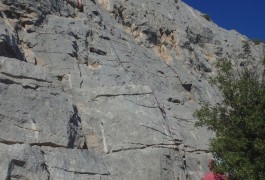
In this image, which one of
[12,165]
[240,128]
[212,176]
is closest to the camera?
[12,165]

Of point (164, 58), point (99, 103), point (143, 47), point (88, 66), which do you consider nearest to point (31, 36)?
point (88, 66)

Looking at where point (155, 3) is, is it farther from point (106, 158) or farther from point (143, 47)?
point (106, 158)

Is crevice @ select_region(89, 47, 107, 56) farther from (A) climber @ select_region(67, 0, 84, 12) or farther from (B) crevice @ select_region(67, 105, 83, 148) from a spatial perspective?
(B) crevice @ select_region(67, 105, 83, 148)

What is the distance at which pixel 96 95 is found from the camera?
22797mm

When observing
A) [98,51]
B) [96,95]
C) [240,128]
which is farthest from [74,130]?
[98,51]

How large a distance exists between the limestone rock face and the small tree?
2.39 metres

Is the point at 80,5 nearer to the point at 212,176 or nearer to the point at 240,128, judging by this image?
the point at 240,128

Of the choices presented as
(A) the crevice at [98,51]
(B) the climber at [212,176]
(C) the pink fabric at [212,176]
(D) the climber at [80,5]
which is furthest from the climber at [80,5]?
(B) the climber at [212,176]

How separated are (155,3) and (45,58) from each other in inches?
940

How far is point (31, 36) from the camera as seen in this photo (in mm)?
26172

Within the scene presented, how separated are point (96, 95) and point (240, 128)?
8161 millimetres

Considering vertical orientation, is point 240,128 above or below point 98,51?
above

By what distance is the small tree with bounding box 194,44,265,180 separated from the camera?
61.9ft

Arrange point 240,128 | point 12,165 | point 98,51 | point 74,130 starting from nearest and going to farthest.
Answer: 1. point 12,165
2. point 74,130
3. point 240,128
4. point 98,51
